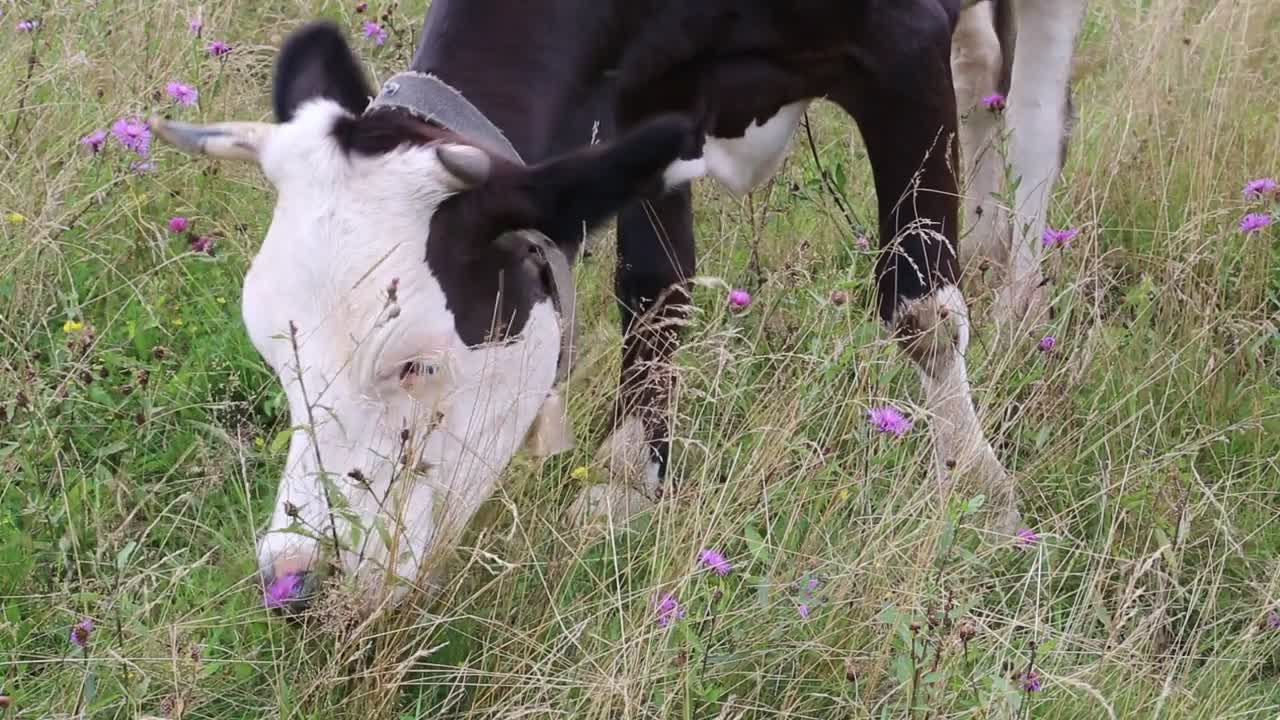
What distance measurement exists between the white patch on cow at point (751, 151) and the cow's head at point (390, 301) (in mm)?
918

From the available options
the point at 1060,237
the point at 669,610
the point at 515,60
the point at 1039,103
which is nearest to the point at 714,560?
the point at 669,610

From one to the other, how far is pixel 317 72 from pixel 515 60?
0.37 metres

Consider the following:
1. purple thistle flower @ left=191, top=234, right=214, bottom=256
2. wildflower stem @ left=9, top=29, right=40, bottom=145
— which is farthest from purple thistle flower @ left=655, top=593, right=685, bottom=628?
wildflower stem @ left=9, top=29, right=40, bottom=145

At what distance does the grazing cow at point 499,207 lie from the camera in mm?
2312

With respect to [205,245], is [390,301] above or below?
above

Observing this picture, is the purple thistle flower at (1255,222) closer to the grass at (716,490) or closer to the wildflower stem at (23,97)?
the grass at (716,490)

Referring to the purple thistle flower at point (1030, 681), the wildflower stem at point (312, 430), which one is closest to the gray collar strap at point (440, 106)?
the wildflower stem at point (312, 430)

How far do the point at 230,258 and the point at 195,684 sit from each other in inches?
71.6

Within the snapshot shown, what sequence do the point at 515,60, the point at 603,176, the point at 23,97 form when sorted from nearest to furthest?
1. the point at 603,176
2. the point at 515,60
3. the point at 23,97

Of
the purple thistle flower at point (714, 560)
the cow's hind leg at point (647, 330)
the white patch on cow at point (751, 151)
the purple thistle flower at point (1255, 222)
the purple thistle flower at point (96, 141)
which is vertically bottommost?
the cow's hind leg at point (647, 330)

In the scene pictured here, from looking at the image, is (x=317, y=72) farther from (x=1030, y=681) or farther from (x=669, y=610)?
(x=1030, y=681)

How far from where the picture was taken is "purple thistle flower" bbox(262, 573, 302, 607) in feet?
7.30

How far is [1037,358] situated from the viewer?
3.44m

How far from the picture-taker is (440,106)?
8.58 feet
